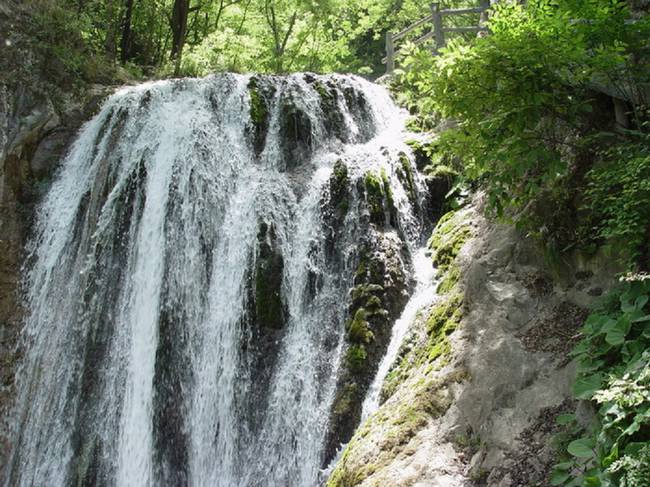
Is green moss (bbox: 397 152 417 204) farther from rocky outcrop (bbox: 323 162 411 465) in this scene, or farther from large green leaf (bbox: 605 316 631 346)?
large green leaf (bbox: 605 316 631 346)

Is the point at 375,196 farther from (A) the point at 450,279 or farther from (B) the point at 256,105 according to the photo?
(B) the point at 256,105

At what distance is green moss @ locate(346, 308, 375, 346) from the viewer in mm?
7551

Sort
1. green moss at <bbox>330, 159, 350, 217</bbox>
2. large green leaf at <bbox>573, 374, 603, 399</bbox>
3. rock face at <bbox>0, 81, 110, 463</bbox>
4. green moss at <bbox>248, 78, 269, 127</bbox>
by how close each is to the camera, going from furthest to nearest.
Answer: green moss at <bbox>248, 78, 269, 127</bbox>, rock face at <bbox>0, 81, 110, 463</bbox>, green moss at <bbox>330, 159, 350, 217</bbox>, large green leaf at <bbox>573, 374, 603, 399</bbox>

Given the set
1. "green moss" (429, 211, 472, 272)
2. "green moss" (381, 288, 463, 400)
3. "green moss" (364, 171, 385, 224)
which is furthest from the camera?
"green moss" (364, 171, 385, 224)

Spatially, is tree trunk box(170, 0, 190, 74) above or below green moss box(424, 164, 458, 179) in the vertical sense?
above

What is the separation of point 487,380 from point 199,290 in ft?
16.7

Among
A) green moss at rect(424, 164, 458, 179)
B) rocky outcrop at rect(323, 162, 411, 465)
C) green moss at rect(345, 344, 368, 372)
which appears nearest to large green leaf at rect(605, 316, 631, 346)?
rocky outcrop at rect(323, 162, 411, 465)

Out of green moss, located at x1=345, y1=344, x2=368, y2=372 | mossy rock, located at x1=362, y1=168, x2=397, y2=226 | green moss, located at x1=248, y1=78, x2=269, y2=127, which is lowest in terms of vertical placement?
green moss, located at x1=345, y1=344, x2=368, y2=372

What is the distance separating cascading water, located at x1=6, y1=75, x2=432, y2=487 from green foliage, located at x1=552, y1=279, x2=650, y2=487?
382 centimetres

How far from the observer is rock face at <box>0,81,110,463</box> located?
9625 mm

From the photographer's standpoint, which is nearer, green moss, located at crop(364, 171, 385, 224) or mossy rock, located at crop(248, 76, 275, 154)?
green moss, located at crop(364, 171, 385, 224)

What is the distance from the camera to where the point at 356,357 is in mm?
7410

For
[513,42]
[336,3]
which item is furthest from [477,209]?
[336,3]

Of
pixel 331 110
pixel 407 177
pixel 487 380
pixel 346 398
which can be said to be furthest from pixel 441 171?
pixel 487 380
